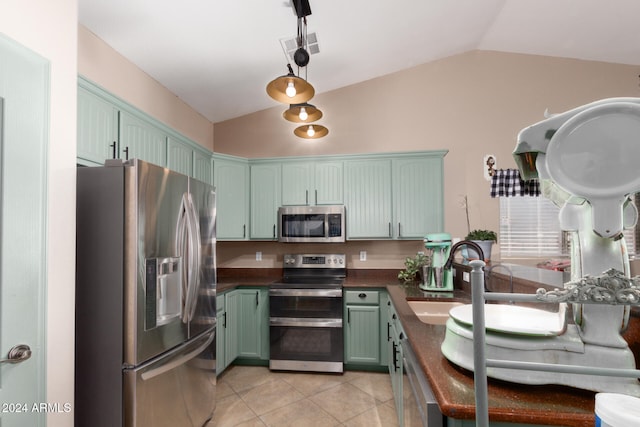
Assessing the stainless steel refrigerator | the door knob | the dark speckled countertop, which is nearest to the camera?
the dark speckled countertop

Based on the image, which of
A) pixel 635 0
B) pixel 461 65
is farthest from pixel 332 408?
pixel 635 0

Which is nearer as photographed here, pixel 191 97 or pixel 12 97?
pixel 12 97

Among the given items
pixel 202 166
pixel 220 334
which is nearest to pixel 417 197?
pixel 202 166

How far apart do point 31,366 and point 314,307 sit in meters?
2.06

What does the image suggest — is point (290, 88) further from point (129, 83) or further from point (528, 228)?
point (528, 228)

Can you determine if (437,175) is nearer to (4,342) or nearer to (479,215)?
(479,215)

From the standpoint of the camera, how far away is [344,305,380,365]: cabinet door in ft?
9.45

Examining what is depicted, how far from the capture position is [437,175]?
3.12m

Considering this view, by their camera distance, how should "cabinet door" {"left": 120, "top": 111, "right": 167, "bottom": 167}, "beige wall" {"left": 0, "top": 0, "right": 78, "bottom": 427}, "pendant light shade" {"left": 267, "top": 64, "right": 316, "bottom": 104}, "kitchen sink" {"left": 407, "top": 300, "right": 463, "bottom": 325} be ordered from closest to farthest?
"beige wall" {"left": 0, "top": 0, "right": 78, "bottom": 427}
"pendant light shade" {"left": 267, "top": 64, "right": 316, "bottom": 104}
"cabinet door" {"left": 120, "top": 111, "right": 167, "bottom": 167}
"kitchen sink" {"left": 407, "top": 300, "right": 463, "bottom": 325}

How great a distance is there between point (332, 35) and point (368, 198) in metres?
1.54

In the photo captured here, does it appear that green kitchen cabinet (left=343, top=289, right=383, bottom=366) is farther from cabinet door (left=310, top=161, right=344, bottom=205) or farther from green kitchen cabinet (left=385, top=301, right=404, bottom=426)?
cabinet door (left=310, top=161, right=344, bottom=205)

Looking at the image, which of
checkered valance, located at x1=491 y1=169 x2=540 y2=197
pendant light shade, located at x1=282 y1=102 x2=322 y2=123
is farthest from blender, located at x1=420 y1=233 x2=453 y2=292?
pendant light shade, located at x1=282 y1=102 x2=322 y2=123

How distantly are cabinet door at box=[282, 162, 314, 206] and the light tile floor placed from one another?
1720mm

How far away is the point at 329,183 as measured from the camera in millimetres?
3287
